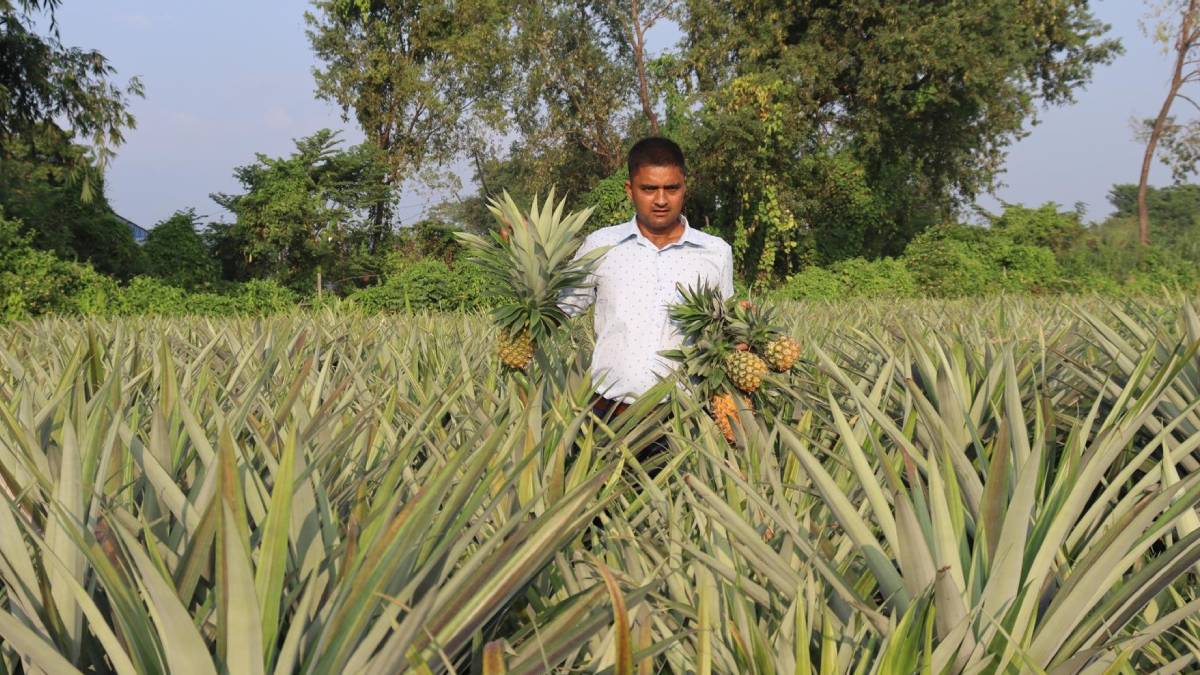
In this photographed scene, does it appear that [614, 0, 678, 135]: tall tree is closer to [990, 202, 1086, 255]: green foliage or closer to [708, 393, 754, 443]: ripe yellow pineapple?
[990, 202, 1086, 255]: green foliage

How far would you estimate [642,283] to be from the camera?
3.02 m

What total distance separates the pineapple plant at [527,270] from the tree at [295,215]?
19969mm

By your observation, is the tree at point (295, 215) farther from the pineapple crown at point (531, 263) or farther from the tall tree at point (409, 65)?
the pineapple crown at point (531, 263)

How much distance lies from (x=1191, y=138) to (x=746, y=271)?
1537 centimetres

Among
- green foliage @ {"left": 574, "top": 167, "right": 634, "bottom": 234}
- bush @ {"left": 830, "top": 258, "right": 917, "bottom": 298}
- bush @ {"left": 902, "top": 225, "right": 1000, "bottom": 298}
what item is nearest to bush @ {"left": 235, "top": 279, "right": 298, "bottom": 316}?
green foliage @ {"left": 574, "top": 167, "right": 634, "bottom": 234}

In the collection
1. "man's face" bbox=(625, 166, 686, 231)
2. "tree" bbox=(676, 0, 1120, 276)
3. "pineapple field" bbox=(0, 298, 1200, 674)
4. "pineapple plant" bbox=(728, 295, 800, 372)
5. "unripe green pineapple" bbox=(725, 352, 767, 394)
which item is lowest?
"pineapple field" bbox=(0, 298, 1200, 674)

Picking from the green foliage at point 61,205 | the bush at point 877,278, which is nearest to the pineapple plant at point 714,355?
the green foliage at point 61,205

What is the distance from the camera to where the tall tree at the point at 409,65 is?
26.9 m

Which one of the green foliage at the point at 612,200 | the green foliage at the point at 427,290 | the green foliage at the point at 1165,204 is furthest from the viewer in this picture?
the green foliage at the point at 1165,204

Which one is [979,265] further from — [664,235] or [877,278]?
[664,235]

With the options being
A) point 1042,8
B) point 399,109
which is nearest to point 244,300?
point 399,109

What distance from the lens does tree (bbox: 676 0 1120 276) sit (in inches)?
829

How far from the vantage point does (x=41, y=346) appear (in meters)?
4.98

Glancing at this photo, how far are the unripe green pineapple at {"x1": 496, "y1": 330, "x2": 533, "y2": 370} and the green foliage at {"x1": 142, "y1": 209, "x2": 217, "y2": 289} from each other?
1935cm
